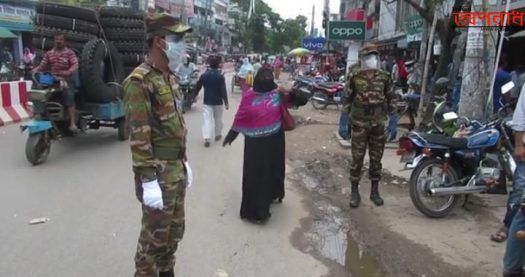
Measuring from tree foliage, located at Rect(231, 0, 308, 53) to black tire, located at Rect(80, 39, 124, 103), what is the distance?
79.0 m

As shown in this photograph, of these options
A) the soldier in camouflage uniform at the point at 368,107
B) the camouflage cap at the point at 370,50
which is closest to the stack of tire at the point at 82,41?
the soldier in camouflage uniform at the point at 368,107

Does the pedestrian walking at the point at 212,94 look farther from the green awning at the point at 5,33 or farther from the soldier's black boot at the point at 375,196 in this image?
the green awning at the point at 5,33

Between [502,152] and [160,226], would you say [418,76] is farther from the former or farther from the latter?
[160,226]

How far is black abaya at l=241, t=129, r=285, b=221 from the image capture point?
5133 millimetres

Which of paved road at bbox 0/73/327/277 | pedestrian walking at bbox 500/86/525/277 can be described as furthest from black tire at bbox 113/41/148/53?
pedestrian walking at bbox 500/86/525/277

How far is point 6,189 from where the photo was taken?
5871mm

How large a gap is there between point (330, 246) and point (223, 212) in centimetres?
136

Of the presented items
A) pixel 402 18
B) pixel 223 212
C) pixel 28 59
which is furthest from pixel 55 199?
pixel 402 18

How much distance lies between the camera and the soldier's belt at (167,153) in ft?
9.84

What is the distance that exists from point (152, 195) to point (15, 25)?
27.6 metres

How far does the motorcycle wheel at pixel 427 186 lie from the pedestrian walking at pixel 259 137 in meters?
1.54

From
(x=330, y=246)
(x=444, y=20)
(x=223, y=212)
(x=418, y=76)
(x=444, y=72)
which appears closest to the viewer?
(x=330, y=246)

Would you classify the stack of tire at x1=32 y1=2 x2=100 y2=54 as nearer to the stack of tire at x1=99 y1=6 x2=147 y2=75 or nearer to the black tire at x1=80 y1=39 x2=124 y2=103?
the black tire at x1=80 y1=39 x2=124 y2=103

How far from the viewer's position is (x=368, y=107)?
222 inches
